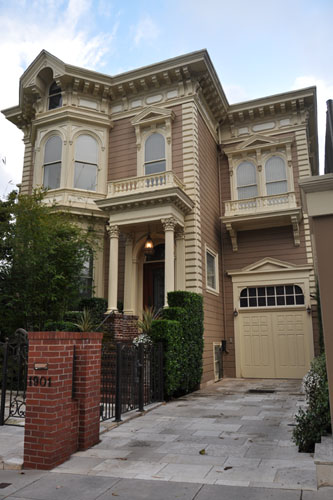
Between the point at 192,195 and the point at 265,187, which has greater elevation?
the point at 265,187

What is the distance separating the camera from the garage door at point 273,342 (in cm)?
1463

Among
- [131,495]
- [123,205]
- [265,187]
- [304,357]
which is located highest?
[265,187]

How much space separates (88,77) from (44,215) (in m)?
6.67

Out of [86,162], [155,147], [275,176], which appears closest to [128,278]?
[86,162]

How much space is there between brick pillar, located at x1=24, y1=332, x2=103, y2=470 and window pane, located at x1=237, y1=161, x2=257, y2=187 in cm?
1250

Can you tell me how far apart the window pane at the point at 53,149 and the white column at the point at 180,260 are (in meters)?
5.91

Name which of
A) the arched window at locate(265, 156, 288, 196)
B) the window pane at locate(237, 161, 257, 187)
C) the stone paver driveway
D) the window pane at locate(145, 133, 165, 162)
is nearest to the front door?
the window pane at locate(145, 133, 165, 162)

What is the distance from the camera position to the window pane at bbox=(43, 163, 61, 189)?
15844mm

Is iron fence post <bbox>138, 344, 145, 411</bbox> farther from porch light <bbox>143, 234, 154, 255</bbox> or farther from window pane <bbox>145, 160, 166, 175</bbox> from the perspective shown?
window pane <bbox>145, 160, 166, 175</bbox>

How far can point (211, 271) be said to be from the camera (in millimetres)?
15297

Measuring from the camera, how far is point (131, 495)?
3.94 meters

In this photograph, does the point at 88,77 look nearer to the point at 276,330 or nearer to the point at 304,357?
the point at 276,330

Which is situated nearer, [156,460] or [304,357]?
[156,460]

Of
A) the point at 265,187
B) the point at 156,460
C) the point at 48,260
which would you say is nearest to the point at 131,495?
the point at 156,460
